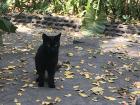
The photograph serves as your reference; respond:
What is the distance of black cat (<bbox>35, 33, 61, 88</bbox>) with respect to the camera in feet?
23.1

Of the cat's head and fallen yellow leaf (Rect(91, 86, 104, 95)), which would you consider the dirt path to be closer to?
fallen yellow leaf (Rect(91, 86, 104, 95))

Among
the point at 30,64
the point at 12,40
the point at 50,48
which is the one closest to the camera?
the point at 50,48

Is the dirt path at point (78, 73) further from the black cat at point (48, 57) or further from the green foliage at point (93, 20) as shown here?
the green foliage at point (93, 20)

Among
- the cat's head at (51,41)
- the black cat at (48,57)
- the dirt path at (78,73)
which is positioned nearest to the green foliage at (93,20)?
the dirt path at (78,73)

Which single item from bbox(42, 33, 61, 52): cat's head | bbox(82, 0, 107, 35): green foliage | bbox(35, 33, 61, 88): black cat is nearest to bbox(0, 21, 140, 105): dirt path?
bbox(35, 33, 61, 88): black cat

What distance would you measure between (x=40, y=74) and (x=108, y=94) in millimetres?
1248

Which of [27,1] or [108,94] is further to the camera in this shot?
[27,1]

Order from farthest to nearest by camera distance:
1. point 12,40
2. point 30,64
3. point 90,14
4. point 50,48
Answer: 1. point 90,14
2. point 12,40
3. point 30,64
4. point 50,48

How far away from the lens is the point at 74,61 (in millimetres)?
9602

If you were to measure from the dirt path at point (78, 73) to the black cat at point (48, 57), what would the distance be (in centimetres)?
19

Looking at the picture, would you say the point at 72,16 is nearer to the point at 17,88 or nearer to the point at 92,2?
the point at 92,2

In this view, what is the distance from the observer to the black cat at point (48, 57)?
7.03 m

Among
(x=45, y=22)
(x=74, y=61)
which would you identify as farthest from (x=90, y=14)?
(x=74, y=61)

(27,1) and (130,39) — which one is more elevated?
(27,1)
